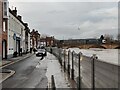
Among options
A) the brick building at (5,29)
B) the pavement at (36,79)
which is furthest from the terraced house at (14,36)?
the pavement at (36,79)

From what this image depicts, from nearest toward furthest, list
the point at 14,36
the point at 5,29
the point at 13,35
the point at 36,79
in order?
the point at 36,79 → the point at 5,29 → the point at 13,35 → the point at 14,36

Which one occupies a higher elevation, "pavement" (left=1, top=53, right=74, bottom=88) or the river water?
the river water

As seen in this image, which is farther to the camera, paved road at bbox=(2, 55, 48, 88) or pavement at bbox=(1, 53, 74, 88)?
paved road at bbox=(2, 55, 48, 88)

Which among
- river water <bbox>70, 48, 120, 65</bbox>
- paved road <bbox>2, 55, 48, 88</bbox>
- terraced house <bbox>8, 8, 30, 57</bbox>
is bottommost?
paved road <bbox>2, 55, 48, 88</bbox>

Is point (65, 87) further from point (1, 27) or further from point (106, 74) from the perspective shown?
point (1, 27)

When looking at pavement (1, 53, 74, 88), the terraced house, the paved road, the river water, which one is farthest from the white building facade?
the paved road

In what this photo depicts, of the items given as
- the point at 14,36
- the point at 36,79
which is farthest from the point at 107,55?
the point at 14,36

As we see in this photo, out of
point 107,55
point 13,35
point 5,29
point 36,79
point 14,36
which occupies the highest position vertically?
point 5,29

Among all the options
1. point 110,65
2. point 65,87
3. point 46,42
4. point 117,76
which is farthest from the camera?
point 46,42

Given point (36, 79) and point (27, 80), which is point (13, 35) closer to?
point (36, 79)

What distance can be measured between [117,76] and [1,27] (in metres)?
39.4

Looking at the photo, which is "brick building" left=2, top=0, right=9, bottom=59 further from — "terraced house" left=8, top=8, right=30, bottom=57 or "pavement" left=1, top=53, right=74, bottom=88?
"pavement" left=1, top=53, right=74, bottom=88

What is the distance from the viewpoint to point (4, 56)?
45.1 meters

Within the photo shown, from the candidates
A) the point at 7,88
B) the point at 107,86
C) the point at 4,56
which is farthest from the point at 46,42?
the point at 107,86
